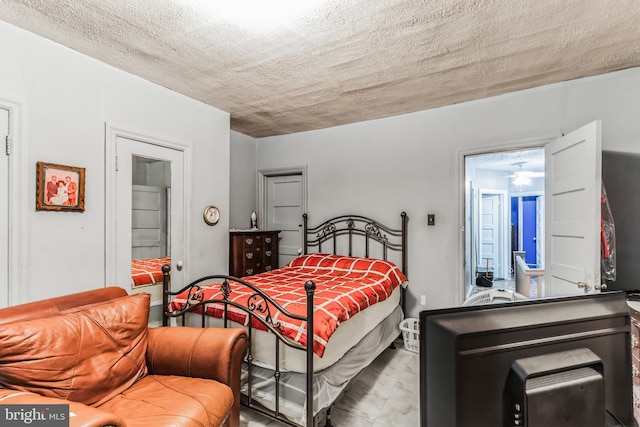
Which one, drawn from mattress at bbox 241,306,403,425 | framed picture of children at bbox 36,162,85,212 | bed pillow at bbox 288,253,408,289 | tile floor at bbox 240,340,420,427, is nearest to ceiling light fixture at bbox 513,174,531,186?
bed pillow at bbox 288,253,408,289

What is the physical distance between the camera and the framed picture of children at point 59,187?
2.09 metres

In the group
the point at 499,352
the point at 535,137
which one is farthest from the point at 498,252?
the point at 499,352

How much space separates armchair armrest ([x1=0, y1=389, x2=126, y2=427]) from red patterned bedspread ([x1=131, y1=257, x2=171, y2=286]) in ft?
4.63

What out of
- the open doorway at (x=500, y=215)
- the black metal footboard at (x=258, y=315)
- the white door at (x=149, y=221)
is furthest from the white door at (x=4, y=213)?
the open doorway at (x=500, y=215)

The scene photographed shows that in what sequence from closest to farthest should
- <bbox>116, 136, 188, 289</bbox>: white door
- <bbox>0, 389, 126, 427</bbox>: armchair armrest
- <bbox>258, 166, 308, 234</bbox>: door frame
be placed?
<bbox>0, 389, 126, 427</bbox>: armchair armrest → <bbox>116, 136, 188, 289</bbox>: white door → <bbox>258, 166, 308, 234</bbox>: door frame

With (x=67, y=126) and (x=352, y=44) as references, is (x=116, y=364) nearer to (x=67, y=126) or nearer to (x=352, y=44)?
(x=67, y=126)

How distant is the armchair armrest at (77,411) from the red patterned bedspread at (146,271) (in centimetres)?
141

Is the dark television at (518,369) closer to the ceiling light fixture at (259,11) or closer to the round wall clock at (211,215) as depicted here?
the ceiling light fixture at (259,11)

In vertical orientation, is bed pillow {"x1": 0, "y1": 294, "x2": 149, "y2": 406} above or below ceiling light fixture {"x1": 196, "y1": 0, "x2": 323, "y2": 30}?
below

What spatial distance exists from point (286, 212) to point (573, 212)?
322cm

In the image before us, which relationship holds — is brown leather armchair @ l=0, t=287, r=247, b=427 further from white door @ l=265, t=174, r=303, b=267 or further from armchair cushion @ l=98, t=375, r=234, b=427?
white door @ l=265, t=174, r=303, b=267

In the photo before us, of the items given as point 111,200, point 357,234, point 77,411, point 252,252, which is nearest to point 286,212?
point 252,252

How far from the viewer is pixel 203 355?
1.77 metres

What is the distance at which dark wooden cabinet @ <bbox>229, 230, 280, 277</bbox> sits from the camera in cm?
362
